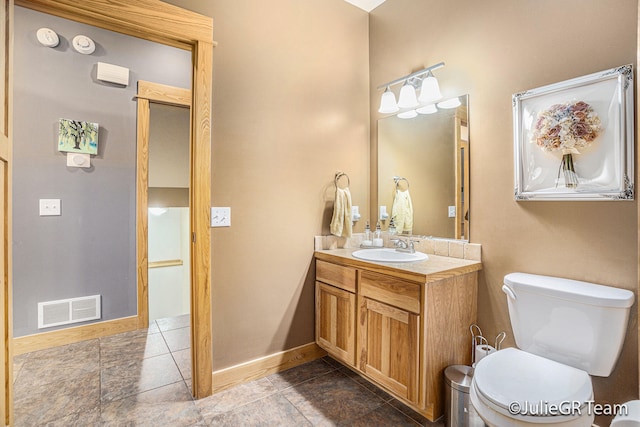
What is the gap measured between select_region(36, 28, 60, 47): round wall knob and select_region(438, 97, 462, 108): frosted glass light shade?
2.99 metres

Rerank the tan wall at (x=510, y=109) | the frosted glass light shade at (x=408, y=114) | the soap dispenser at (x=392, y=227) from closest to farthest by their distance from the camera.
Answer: the tan wall at (x=510, y=109) < the frosted glass light shade at (x=408, y=114) < the soap dispenser at (x=392, y=227)

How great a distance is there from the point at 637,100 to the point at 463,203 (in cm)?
89

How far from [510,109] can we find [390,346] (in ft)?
4.83

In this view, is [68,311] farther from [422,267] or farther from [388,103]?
[388,103]

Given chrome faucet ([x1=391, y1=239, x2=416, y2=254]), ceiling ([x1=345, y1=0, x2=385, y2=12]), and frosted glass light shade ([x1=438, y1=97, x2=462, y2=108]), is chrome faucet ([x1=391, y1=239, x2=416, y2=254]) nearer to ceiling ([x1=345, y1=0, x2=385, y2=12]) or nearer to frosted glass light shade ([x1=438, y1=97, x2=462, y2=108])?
frosted glass light shade ([x1=438, y1=97, x2=462, y2=108])

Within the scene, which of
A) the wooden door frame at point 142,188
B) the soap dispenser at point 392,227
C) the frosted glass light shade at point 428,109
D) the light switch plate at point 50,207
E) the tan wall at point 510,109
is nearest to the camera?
the tan wall at point 510,109

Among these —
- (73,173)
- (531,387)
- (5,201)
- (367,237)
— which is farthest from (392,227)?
(73,173)

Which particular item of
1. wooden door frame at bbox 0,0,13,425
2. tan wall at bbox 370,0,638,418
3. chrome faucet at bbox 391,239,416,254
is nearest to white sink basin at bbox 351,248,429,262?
chrome faucet at bbox 391,239,416,254

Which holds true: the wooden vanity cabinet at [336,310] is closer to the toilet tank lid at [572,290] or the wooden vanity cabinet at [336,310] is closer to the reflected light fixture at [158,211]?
the toilet tank lid at [572,290]

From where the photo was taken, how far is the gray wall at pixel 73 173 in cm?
245

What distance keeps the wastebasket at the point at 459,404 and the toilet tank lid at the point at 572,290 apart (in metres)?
0.52

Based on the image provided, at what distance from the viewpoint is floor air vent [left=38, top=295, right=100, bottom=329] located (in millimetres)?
2525

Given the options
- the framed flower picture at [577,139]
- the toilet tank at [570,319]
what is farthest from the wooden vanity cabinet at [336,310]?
the framed flower picture at [577,139]

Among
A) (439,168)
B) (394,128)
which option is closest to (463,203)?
(439,168)
